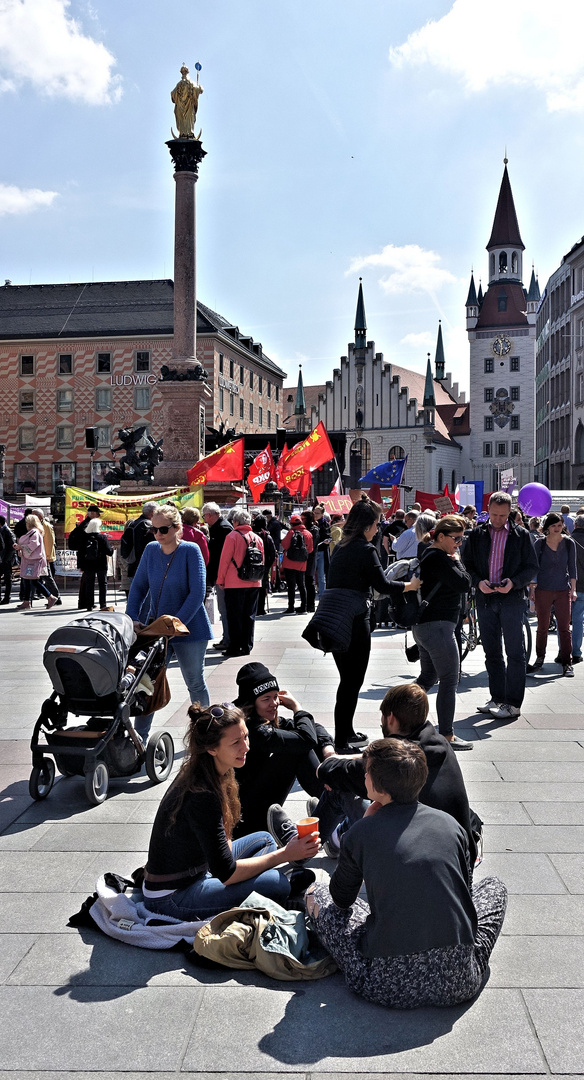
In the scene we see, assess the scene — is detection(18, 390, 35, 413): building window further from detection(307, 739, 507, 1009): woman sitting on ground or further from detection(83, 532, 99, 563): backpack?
detection(307, 739, 507, 1009): woman sitting on ground

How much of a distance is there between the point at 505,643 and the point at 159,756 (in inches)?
134

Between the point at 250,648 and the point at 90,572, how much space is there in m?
5.65

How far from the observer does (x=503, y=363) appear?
9800 cm

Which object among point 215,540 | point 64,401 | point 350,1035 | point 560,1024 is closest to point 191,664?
point 350,1035

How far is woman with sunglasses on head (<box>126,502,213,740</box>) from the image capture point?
7.25m

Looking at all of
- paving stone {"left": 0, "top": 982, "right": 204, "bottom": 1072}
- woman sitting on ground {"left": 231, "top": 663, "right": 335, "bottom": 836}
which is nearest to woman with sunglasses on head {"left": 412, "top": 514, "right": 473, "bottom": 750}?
woman sitting on ground {"left": 231, "top": 663, "right": 335, "bottom": 836}

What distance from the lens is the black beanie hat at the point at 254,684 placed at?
5056 millimetres

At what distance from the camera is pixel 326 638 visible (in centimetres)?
684

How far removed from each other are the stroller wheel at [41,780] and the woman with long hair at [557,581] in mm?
6518

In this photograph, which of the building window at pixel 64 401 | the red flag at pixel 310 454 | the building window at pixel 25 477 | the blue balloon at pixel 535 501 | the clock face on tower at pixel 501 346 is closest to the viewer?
the blue balloon at pixel 535 501

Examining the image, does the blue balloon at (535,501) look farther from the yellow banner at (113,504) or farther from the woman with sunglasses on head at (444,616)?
the woman with sunglasses on head at (444,616)

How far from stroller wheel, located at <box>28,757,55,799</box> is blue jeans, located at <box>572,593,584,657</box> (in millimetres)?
7330

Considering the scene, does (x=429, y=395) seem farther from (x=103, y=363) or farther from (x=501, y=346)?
(x=103, y=363)

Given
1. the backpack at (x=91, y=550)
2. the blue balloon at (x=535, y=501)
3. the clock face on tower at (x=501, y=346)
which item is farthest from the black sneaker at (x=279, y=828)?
the clock face on tower at (x=501, y=346)
